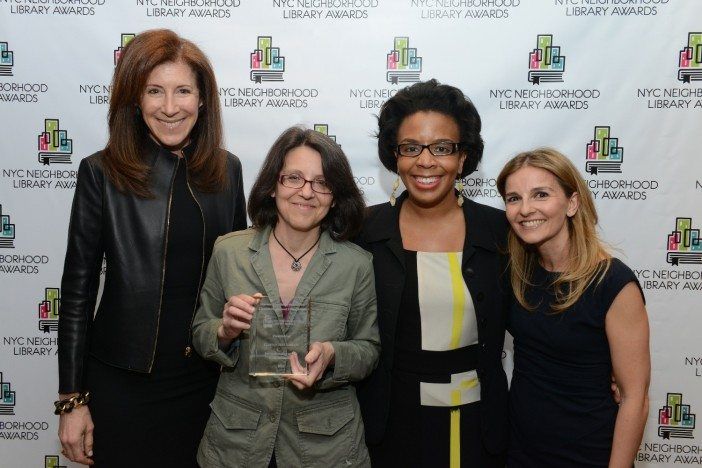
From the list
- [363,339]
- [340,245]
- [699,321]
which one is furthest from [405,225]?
[699,321]

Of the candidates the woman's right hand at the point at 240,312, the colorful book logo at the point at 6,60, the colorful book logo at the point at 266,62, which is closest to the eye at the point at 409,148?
the woman's right hand at the point at 240,312

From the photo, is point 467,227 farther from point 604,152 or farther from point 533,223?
point 604,152

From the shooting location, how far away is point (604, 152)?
2879 mm

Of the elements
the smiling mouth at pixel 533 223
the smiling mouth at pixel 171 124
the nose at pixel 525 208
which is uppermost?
the smiling mouth at pixel 171 124

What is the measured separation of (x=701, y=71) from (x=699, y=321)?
3.99 feet

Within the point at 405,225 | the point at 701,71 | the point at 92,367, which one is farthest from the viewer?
the point at 701,71

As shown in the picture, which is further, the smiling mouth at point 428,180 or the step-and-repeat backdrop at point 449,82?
the step-and-repeat backdrop at point 449,82

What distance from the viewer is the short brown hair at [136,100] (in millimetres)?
1809

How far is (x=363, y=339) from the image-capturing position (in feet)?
5.87

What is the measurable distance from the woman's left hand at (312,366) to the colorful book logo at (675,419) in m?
2.20

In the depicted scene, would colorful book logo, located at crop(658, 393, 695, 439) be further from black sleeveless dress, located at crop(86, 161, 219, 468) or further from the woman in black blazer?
black sleeveless dress, located at crop(86, 161, 219, 468)

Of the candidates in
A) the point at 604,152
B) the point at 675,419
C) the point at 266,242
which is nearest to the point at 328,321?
the point at 266,242

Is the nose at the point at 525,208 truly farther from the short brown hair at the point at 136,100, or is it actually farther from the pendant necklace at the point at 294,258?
the short brown hair at the point at 136,100

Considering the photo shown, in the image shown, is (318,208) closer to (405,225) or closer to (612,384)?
(405,225)
